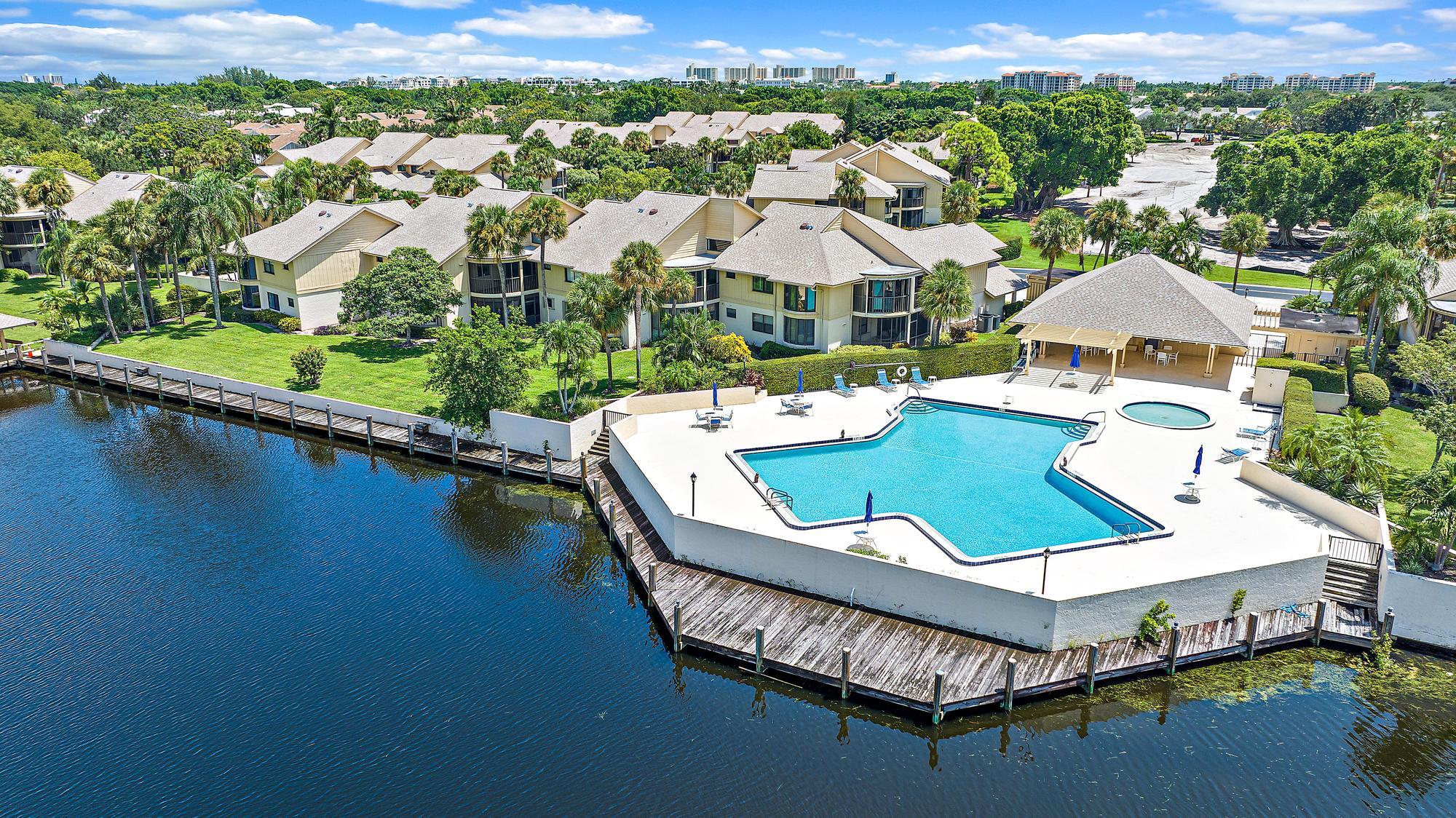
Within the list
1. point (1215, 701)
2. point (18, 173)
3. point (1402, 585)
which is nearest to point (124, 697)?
point (1215, 701)

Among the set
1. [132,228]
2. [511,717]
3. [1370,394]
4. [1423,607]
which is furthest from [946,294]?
[132,228]

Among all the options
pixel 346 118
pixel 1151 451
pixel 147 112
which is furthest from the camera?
pixel 147 112

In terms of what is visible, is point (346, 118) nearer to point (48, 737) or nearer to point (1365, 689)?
point (48, 737)

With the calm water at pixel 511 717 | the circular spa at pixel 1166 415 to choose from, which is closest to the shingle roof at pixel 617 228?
the calm water at pixel 511 717

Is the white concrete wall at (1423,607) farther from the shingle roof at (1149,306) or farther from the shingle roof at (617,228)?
the shingle roof at (617,228)

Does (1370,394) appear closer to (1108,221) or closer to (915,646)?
(1108,221)

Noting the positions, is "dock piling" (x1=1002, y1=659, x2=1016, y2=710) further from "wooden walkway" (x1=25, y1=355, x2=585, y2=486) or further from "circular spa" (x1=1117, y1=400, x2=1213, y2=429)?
"circular spa" (x1=1117, y1=400, x2=1213, y2=429)

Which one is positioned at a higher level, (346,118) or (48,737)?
(346,118)

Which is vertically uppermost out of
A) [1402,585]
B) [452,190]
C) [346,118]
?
[346,118]
